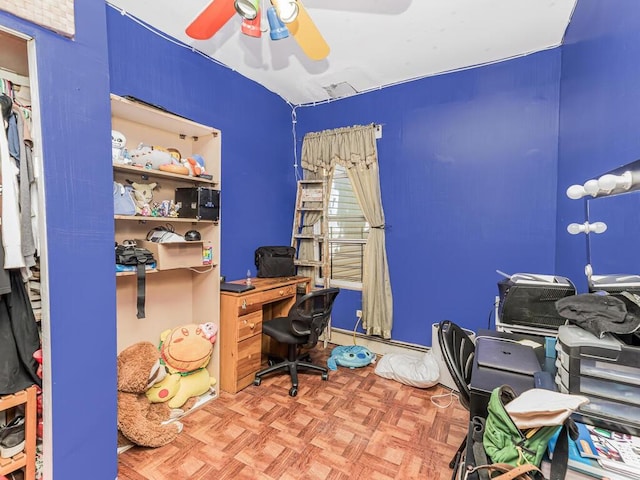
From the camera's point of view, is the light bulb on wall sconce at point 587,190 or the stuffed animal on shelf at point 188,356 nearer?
the light bulb on wall sconce at point 587,190

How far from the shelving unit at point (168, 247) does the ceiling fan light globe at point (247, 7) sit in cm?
87

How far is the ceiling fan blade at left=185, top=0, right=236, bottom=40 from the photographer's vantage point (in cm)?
150

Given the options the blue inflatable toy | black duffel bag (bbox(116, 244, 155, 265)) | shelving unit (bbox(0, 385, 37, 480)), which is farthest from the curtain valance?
→ shelving unit (bbox(0, 385, 37, 480))

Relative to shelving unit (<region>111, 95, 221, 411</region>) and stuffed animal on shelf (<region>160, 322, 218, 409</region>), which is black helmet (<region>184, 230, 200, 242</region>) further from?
stuffed animal on shelf (<region>160, 322, 218, 409</region>)

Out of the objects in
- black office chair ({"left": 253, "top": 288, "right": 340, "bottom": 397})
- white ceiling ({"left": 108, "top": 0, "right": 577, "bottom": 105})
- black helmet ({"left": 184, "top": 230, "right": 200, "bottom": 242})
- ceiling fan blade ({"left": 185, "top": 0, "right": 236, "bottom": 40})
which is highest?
white ceiling ({"left": 108, "top": 0, "right": 577, "bottom": 105})

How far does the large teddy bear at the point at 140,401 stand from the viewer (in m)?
1.79

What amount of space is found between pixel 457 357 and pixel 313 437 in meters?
1.05

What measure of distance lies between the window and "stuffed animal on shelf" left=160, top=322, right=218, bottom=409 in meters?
1.61

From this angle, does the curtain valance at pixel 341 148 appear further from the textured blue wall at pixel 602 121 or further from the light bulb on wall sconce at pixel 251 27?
the light bulb on wall sconce at pixel 251 27

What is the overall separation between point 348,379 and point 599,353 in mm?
2068

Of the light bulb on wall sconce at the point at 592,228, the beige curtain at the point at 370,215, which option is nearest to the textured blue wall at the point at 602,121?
the light bulb on wall sconce at the point at 592,228

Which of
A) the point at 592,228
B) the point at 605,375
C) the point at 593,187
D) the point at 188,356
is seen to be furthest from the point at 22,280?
the point at 592,228

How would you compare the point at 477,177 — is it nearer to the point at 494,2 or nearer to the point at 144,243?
the point at 494,2

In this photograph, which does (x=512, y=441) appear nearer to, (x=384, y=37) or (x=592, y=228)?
(x=592, y=228)
